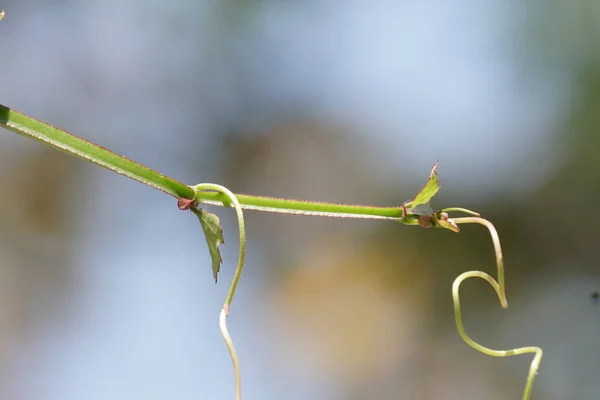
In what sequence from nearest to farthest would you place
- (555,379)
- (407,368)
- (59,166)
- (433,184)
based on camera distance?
(433,184), (555,379), (407,368), (59,166)

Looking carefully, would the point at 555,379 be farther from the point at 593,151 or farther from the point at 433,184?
the point at 433,184

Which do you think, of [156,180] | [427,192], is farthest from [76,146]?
[427,192]

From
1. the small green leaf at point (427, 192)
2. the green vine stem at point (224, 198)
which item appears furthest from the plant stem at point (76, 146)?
the small green leaf at point (427, 192)

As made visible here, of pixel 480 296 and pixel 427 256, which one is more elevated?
pixel 427 256

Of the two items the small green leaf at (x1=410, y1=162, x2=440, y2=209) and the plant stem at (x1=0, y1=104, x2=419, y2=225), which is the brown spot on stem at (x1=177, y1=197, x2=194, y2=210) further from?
the small green leaf at (x1=410, y1=162, x2=440, y2=209)

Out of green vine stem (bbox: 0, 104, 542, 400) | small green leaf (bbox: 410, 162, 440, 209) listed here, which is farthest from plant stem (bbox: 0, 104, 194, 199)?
small green leaf (bbox: 410, 162, 440, 209)

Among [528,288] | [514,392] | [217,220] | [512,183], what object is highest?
[512,183]

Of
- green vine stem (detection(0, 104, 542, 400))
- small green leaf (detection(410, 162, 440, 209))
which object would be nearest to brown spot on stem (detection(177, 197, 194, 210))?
green vine stem (detection(0, 104, 542, 400))

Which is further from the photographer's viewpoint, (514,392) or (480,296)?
(480,296)

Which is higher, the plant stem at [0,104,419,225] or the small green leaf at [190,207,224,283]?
the plant stem at [0,104,419,225]

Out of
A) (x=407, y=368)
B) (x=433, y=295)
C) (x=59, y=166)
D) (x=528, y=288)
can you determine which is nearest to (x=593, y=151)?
(x=528, y=288)
